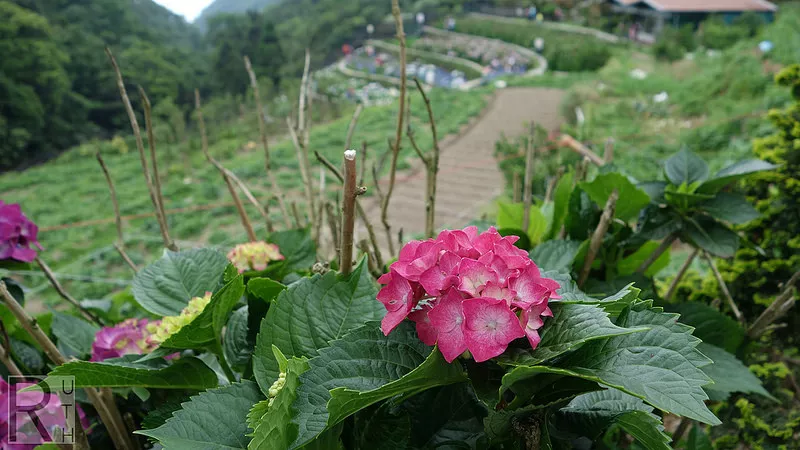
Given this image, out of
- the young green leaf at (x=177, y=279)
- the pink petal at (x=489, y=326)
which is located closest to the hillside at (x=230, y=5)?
the young green leaf at (x=177, y=279)

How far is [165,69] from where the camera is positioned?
57.8 feet

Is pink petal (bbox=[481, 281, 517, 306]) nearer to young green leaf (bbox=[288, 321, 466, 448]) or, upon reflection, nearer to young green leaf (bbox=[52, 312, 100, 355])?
young green leaf (bbox=[288, 321, 466, 448])

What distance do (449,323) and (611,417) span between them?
0.59ft

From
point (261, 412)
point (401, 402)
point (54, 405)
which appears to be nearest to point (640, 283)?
point (401, 402)

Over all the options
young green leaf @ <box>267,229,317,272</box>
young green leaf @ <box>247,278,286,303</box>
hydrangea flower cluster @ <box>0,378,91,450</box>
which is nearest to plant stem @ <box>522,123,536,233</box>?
young green leaf @ <box>267,229,317,272</box>

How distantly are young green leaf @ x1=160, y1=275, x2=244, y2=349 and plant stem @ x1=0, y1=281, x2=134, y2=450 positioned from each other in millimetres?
130

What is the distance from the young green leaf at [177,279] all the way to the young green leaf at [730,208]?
73 centimetres

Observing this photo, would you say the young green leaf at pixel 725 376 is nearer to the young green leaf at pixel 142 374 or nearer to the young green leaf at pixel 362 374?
the young green leaf at pixel 362 374

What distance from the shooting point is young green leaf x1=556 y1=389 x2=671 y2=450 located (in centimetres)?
43

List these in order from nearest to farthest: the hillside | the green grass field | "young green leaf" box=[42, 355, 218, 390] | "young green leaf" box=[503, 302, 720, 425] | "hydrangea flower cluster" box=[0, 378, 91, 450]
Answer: "young green leaf" box=[503, 302, 720, 425] → "young green leaf" box=[42, 355, 218, 390] → "hydrangea flower cluster" box=[0, 378, 91, 450] → the hillside → the green grass field

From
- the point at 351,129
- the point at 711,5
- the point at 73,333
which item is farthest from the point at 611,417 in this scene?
the point at 711,5

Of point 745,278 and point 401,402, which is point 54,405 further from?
point 745,278

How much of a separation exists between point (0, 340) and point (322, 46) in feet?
70.7

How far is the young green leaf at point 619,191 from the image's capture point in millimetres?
794
